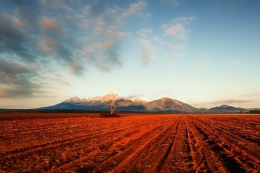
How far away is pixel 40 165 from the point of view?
8.34 metres

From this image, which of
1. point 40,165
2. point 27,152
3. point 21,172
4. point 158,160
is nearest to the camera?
point 21,172

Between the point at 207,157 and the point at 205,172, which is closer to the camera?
the point at 205,172

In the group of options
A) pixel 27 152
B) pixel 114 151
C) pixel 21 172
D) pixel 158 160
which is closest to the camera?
pixel 21 172

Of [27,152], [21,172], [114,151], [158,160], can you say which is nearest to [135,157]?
[158,160]

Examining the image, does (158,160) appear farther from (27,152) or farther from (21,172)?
(27,152)

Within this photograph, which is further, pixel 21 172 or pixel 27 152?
pixel 27 152

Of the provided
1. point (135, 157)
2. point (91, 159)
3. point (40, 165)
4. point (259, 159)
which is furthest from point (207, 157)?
point (40, 165)

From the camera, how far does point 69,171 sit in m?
7.62

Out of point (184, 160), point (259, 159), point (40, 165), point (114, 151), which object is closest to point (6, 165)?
point (40, 165)

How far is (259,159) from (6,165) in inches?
438

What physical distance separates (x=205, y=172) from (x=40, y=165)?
251 inches

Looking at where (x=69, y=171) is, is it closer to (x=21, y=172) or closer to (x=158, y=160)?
(x=21, y=172)

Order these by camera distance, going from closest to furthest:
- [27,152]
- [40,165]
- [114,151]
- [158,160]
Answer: [40,165] → [158,160] → [27,152] → [114,151]

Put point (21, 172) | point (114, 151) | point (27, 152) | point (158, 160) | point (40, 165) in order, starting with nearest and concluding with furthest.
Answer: point (21, 172) < point (40, 165) < point (158, 160) < point (27, 152) < point (114, 151)
